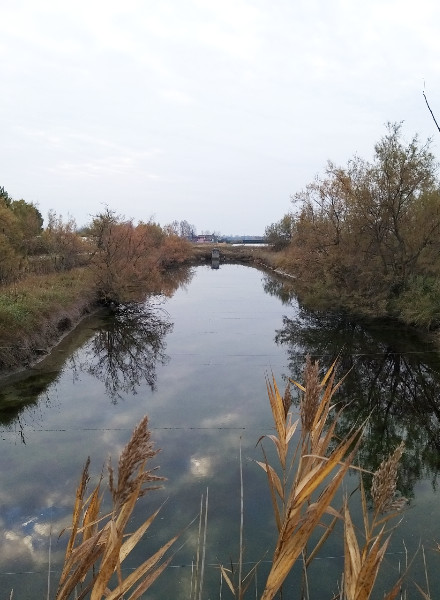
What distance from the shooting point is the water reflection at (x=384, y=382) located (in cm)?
859

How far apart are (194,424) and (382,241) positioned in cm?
1445

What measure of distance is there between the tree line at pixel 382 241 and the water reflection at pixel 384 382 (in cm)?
141

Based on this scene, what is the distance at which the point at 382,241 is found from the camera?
20062 millimetres

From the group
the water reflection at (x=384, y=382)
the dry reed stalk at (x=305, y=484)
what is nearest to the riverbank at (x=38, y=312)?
the water reflection at (x=384, y=382)

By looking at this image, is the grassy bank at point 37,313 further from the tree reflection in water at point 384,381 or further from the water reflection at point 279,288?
the water reflection at point 279,288

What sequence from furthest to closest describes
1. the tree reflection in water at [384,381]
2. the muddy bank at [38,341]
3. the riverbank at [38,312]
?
1. the riverbank at [38,312]
2. the muddy bank at [38,341]
3. the tree reflection in water at [384,381]

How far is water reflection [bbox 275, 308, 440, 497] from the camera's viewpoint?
28.2 feet

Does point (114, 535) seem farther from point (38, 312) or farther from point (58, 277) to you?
point (58, 277)

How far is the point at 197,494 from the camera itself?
24.0 feet

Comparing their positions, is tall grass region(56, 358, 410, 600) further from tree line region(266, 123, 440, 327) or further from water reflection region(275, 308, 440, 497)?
tree line region(266, 123, 440, 327)

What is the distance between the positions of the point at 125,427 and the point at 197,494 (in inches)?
122

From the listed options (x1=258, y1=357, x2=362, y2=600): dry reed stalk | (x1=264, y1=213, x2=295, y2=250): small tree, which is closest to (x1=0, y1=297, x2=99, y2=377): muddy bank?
(x1=258, y1=357, x2=362, y2=600): dry reed stalk

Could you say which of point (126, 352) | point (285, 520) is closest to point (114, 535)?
point (285, 520)

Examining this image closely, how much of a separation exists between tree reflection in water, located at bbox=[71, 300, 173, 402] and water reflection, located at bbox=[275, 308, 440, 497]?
16.7 feet
